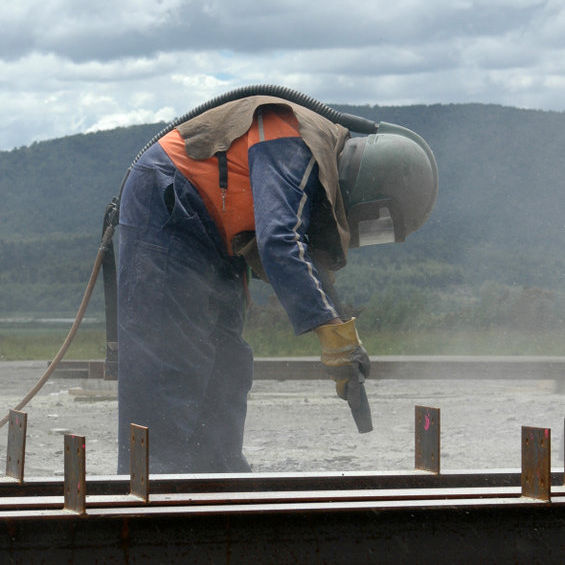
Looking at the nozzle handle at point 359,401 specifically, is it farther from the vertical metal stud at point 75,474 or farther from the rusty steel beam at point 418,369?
the rusty steel beam at point 418,369

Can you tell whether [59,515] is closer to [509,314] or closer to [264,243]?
[264,243]

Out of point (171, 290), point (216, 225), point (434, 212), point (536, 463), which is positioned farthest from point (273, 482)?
point (434, 212)

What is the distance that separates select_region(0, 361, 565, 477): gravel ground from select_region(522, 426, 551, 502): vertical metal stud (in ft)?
6.97

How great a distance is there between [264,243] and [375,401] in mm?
4876

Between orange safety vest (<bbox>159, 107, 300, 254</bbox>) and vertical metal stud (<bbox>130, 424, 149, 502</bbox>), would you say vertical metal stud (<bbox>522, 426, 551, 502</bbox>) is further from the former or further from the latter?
orange safety vest (<bbox>159, 107, 300, 254</bbox>)

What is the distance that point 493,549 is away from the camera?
2.18 m

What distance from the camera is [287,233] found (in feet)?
9.50

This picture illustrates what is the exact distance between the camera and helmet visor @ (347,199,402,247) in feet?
10.9

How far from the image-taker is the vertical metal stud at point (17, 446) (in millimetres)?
2484

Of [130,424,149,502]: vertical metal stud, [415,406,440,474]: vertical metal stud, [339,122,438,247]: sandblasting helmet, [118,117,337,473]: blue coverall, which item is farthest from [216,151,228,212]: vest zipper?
[130,424,149,502]: vertical metal stud

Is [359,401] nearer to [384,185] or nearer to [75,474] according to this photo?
[384,185]

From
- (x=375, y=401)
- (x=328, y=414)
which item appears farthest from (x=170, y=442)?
(x=375, y=401)

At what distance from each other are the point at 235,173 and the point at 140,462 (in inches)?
45.3

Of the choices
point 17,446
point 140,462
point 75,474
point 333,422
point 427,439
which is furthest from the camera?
point 333,422
